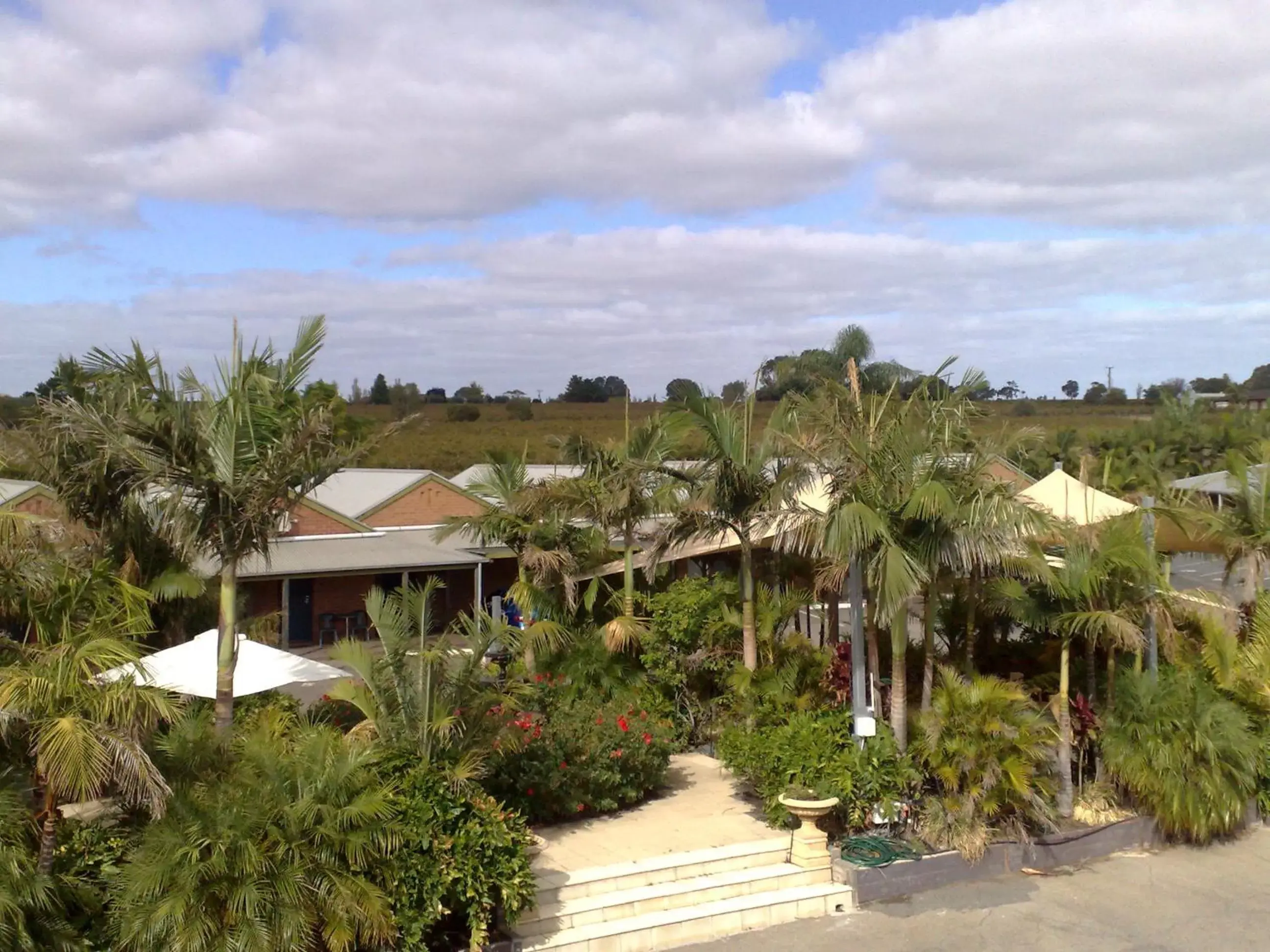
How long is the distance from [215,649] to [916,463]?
723 centimetres

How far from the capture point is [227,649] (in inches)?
370

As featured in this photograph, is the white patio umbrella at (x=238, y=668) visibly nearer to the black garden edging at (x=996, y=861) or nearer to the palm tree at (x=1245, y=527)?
the black garden edging at (x=996, y=861)

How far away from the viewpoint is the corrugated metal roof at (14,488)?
16.7 m

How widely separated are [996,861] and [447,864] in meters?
5.67

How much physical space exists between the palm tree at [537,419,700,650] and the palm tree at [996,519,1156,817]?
425 cm

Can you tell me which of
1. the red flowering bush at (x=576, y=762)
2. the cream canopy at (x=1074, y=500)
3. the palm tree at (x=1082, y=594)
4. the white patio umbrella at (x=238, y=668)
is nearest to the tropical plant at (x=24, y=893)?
the white patio umbrella at (x=238, y=668)

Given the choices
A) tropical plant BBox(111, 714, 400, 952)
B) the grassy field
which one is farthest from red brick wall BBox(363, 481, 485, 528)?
the grassy field

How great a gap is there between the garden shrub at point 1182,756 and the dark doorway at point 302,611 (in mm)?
15474

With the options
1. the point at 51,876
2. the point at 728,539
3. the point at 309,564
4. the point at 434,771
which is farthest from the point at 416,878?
the point at 309,564

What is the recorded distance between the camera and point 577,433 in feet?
49.1

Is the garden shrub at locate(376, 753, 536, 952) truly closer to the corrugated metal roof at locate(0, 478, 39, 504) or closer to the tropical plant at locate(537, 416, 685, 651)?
the tropical plant at locate(537, 416, 685, 651)

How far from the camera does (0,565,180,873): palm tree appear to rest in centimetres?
677

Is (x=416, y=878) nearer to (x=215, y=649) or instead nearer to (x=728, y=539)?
(x=215, y=649)

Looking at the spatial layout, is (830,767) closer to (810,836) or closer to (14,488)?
(810,836)
